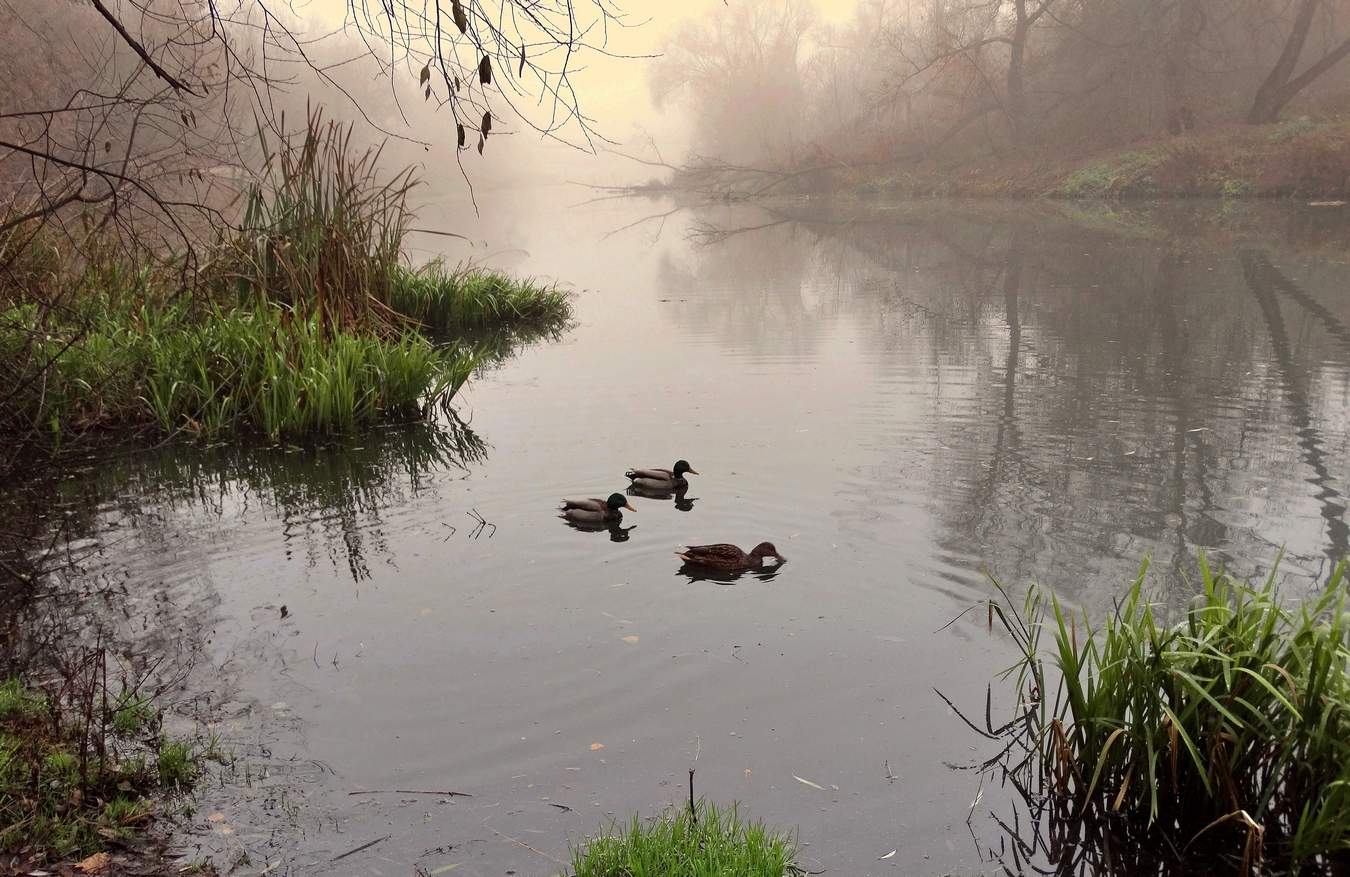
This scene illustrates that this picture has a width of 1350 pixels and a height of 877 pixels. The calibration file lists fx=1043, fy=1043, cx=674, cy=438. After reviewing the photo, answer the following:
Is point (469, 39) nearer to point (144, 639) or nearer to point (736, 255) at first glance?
point (144, 639)

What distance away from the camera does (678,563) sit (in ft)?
22.3

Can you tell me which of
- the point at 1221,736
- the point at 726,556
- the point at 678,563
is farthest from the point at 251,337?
the point at 1221,736

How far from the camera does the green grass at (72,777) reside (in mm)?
3557

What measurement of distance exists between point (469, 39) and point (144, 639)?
147 inches

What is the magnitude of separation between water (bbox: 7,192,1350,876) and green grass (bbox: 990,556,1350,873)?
0.48 metres

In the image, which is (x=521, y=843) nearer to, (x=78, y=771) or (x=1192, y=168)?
(x=78, y=771)

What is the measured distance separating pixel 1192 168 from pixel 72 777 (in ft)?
110

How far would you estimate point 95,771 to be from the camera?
4.00 m

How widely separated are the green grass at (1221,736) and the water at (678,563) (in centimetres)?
48

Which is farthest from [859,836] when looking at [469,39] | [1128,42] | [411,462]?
[1128,42]

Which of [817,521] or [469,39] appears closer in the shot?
[469,39]

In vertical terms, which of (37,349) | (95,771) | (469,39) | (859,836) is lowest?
(859,836)

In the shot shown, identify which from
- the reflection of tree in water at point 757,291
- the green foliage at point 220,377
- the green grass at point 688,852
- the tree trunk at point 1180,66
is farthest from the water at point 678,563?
the tree trunk at point 1180,66

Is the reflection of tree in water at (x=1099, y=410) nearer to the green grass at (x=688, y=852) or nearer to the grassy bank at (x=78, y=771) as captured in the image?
the green grass at (x=688, y=852)
